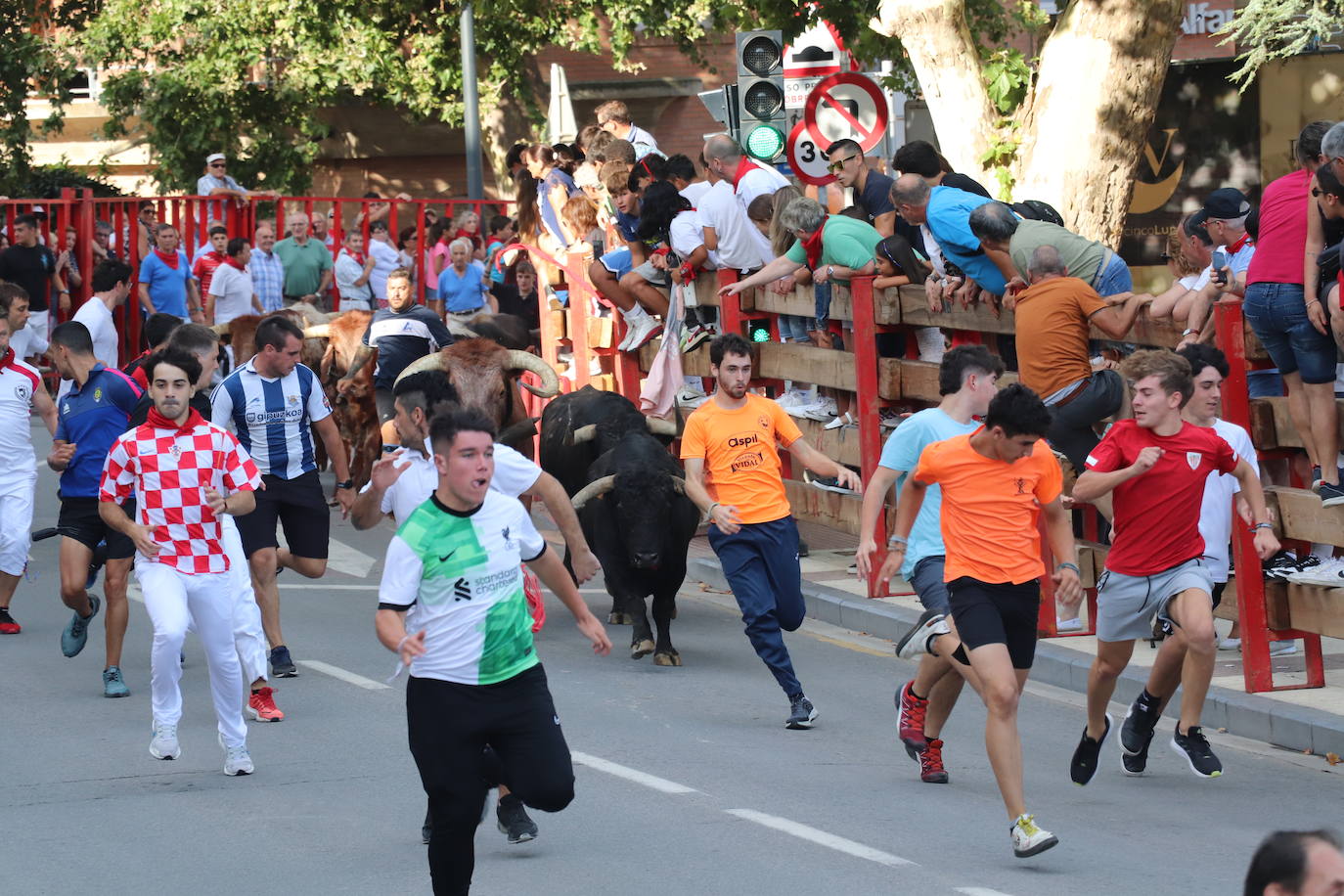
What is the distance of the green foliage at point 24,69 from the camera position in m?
32.0

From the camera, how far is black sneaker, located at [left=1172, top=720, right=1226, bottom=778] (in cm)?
906

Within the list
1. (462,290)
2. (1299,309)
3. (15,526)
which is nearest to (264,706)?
(15,526)

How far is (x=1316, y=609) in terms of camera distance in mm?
10062

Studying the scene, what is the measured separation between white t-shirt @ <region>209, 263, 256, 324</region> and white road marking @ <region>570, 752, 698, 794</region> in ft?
41.2

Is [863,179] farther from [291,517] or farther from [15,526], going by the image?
[15,526]

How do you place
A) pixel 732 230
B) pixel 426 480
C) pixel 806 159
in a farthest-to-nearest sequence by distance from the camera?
1. pixel 806 159
2. pixel 732 230
3. pixel 426 480

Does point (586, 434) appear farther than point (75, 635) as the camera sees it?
Yes

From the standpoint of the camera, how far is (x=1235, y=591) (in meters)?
10.9

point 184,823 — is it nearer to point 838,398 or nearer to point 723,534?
point 723,534

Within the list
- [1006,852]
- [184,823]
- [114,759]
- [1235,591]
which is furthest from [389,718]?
[1235,591]

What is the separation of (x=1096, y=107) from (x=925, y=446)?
727cm

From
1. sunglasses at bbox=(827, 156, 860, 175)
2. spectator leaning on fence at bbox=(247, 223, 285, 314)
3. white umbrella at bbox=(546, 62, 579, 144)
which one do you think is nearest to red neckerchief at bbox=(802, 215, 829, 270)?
sunglasses at bbox=(827, 156, 860, 175)

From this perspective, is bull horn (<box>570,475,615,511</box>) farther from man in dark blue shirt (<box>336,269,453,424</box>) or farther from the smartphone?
the smartphone

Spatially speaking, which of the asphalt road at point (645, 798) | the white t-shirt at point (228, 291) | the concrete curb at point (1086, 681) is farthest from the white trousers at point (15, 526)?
the white t-shirt at point (228, 291)
